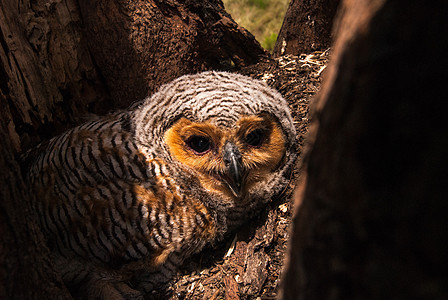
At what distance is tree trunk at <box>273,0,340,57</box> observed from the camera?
11.9 feet

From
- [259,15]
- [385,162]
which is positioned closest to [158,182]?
[385,162]

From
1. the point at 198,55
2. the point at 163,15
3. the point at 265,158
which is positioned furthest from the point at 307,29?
the point at 265,158

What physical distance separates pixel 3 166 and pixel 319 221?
54.4 inches

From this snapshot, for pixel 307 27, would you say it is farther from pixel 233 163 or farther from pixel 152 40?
pixel 233 163

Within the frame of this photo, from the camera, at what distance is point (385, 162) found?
0.69 m

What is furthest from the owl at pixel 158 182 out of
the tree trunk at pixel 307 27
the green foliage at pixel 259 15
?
the green foliage at pixel 259 15

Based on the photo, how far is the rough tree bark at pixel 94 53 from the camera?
2758 mm

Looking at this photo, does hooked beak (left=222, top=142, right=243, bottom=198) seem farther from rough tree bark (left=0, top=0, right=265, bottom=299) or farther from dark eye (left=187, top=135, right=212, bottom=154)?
rough tree bark (left=0, top=0, right=265, bottom=299)

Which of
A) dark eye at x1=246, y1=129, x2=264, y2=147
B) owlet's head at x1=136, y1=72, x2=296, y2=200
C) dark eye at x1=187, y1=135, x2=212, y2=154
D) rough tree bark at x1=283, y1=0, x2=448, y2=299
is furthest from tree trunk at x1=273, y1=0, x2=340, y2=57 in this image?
rough tree bark at x1=283, y1=0, x2=448, y2=299

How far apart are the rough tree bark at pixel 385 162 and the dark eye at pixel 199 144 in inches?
71.8

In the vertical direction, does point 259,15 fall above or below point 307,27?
above

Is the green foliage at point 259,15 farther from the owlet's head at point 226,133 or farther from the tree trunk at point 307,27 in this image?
the owlet's head at point 226,133

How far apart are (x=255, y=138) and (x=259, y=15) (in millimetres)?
4676

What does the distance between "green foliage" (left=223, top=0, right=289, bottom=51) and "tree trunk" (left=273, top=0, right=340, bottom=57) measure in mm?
2074
